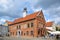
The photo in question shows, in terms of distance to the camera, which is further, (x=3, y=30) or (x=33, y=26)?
(x=3, y=30)

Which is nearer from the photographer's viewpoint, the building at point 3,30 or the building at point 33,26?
the building at point 33,26

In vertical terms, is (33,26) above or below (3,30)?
above

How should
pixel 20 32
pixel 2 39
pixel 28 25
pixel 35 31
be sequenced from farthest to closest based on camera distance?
pixel 20 32, pixel 28 25, pixel 35 31, pixel 2 39

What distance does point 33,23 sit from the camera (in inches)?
1805

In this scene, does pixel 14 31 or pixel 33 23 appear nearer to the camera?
pixel 33 23

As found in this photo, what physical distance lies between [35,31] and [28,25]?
460cm

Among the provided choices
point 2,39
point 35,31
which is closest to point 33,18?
point 35,31

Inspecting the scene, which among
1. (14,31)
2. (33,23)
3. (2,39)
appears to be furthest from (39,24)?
(2,39)

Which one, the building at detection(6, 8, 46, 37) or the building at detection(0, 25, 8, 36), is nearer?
the building at detection(6, 8, 46, 37)

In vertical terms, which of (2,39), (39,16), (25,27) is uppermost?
(39,16)

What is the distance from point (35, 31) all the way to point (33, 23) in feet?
9.80

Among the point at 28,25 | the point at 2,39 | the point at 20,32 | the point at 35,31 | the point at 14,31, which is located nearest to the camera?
the point at 2,39

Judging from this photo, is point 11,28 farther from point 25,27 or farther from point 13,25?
point 25,27

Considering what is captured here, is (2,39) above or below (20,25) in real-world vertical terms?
below
